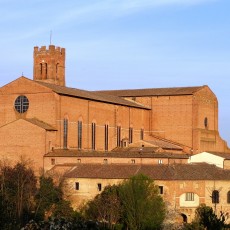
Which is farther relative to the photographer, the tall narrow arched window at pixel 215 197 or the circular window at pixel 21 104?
the circular window at pixel 21 104

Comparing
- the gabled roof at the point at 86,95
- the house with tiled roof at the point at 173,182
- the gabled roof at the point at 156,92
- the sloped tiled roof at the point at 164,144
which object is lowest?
the house with tiled roof at the point at 173,182

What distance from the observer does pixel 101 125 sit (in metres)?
61.2

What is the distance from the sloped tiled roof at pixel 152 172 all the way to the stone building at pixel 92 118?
351 centimetres

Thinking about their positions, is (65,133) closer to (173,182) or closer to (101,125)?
(101,125)

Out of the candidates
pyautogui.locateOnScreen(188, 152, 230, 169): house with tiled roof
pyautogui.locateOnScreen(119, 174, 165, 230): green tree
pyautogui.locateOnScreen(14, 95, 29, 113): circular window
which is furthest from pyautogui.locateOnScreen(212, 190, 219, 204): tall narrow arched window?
pyautogui.locateOnScreen(14, 95, 29, 113): circular window

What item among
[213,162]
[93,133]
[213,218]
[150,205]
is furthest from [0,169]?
[213,218]

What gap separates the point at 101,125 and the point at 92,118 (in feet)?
5.58

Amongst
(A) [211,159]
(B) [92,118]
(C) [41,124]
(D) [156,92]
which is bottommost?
(A) [211,159]

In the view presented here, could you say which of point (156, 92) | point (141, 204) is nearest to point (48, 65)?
point (156, 92)

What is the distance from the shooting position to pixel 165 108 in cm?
6862

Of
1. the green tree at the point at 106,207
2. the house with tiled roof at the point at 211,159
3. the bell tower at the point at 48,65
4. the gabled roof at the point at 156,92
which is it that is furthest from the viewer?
the bell tower at the point at 48,65

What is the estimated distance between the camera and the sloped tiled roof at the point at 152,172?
4709cm

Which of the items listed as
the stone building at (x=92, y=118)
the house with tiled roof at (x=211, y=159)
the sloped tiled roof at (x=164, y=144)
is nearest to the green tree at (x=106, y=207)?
the stone building at (x=92, y=118)

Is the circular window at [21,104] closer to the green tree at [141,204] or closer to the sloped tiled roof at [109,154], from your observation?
the sloped tiled roof at [109,154]
